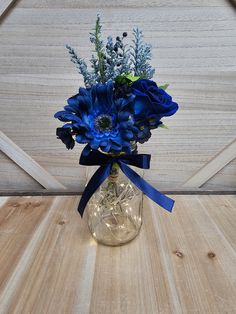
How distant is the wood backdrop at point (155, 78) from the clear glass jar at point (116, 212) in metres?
0.22

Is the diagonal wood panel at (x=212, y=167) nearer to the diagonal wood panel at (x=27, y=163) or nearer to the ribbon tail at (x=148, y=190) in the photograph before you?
the ribbon tail at (x=148, y=190)

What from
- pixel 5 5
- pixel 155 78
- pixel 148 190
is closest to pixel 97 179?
pixel 148 190

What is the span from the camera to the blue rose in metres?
0.45

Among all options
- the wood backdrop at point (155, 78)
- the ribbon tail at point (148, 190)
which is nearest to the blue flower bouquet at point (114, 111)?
the ribbon tail at point (148, 190)

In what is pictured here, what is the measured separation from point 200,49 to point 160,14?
0.49 feet

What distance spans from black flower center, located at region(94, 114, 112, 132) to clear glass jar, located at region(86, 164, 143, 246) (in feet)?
0.53

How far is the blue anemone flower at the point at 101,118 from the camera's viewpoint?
442 mm

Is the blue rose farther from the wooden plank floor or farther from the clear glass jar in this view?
the wooden plank floor

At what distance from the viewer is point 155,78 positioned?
2.53 feet

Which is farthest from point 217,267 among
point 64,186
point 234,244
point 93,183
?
point 64,186

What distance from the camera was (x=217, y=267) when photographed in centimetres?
56

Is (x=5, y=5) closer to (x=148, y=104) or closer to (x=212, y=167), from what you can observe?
(x=148, y=104)

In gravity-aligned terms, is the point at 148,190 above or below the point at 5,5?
below

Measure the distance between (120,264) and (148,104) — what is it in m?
0.35
